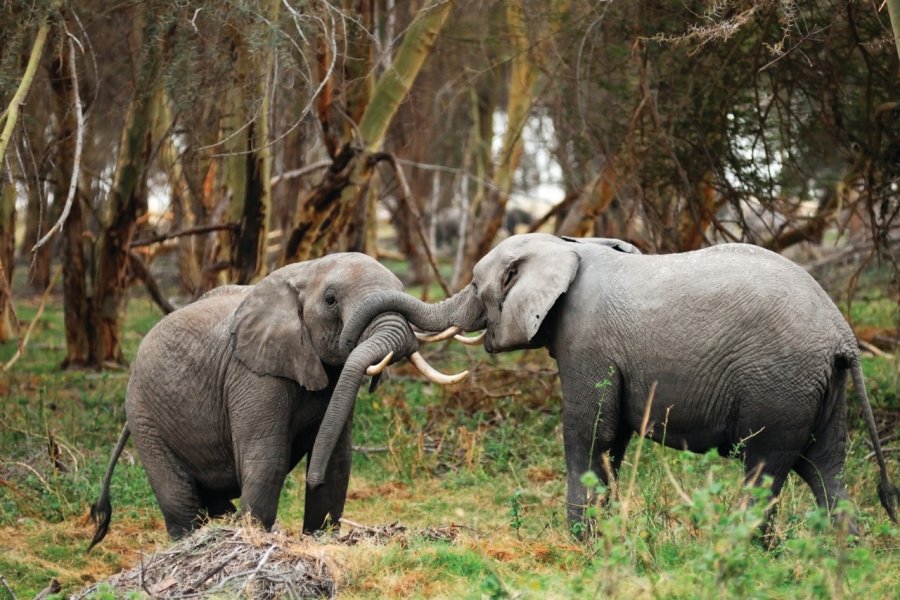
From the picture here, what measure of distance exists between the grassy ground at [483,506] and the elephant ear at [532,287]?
96 cm

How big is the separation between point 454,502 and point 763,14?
469 centimetres

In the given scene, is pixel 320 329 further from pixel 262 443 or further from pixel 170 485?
pixel 170 485

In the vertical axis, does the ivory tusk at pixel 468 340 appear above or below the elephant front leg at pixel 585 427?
above

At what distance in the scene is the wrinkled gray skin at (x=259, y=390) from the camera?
7449 mm

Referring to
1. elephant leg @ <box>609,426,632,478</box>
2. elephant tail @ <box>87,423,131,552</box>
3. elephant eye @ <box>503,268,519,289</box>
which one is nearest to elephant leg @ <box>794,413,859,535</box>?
elephant leg @ <box>609,426,632,478</box>

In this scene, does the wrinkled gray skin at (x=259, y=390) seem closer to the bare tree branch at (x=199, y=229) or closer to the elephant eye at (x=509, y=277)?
the elephant eye at (x=509, y=277)

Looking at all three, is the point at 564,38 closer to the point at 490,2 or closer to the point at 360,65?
the point at 490,2

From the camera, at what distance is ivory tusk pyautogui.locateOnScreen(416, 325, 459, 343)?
301 inches

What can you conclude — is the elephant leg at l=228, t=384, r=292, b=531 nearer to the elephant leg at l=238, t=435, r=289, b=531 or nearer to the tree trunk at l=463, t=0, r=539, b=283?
the elephant leg at l=238, t=435, r=289, b=531

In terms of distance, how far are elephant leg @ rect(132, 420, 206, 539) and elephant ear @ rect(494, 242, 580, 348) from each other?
A: 7.11 feet

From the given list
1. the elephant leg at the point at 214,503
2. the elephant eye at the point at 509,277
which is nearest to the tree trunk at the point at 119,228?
the elephant leg at the point at 214,503

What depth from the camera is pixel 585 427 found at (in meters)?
7.36

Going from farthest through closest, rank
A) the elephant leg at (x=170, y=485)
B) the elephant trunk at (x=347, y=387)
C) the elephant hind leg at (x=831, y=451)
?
the elephant leg at (x=170, y=485) → the elephant trunk at (x=347, y=387) → the elephant hind leg at (x=831, y=451)

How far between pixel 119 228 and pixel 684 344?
8.09 m
